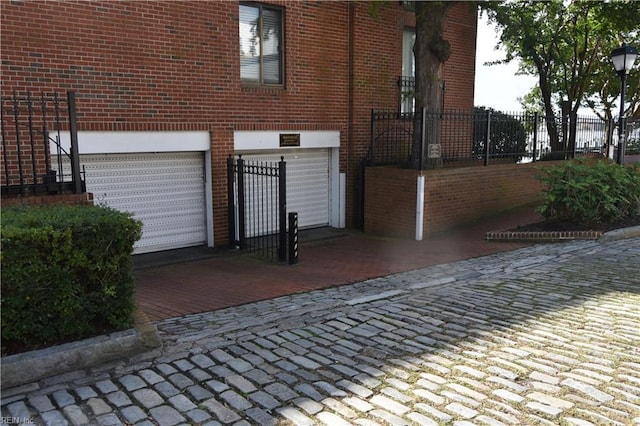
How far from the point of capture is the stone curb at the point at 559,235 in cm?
1016

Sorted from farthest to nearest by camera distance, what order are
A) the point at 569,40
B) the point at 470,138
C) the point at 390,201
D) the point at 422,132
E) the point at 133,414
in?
the point at 569,40 → the point at 470,138 → the point at 390,201 → the point at 422,132 → the point at 133,414

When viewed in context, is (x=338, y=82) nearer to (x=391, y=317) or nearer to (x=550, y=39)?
(x=391, y=317)

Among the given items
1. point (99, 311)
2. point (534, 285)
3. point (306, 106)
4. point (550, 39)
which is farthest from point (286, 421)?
point (550, 39)

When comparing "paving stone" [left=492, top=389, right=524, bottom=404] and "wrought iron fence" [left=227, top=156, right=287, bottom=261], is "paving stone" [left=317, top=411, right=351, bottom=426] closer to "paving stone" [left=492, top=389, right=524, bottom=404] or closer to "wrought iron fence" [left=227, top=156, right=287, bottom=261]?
"paving stone" [left=492, top=389, right=524, bottom=404]

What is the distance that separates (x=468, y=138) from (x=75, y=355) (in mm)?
11413

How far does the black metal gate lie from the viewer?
8.93m

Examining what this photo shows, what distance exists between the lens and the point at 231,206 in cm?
1005

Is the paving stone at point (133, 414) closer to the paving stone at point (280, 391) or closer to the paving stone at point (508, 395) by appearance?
the paving stone at point (280, 391)

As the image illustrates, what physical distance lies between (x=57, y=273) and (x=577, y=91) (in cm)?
1997

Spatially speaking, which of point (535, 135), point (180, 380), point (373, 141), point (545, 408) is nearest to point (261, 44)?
point (373, 141)

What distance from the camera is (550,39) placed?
55.5ft

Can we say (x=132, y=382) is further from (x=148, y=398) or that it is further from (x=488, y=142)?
(x=488, y=142)

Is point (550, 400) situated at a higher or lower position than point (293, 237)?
lower

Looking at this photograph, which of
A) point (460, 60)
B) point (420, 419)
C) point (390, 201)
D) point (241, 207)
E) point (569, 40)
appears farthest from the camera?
point (569, 40)
